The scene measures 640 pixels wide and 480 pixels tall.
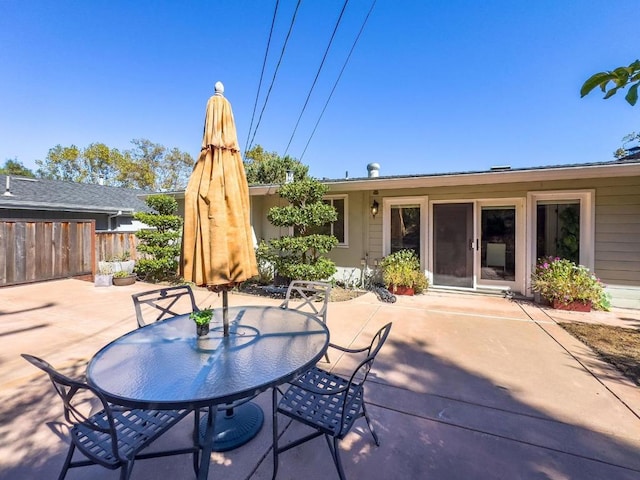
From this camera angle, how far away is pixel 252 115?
802cm

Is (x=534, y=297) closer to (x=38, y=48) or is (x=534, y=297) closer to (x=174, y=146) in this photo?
(x=38, y=48)

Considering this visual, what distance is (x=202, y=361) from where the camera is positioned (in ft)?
5.84

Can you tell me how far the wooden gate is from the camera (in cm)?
707

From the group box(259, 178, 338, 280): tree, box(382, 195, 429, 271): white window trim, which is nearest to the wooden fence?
box(259, 178, 338, 280): tree

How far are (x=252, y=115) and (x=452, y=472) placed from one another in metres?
8.41

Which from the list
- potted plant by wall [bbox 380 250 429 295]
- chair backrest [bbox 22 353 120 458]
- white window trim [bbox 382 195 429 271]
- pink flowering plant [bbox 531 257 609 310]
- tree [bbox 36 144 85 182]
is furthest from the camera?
tree [bbox 36 144 85 182]

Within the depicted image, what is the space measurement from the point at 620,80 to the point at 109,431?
2.74 metres

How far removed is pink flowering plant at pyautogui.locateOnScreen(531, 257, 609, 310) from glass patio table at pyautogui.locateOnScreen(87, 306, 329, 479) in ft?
17.5

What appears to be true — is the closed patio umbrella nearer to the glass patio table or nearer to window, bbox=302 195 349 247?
the glass patio table

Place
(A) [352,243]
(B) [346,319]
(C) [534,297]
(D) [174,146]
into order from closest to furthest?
(B) [346,319]
(C) [534,297]
(A) [352,243]
(D) [174,146]

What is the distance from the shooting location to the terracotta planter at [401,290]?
6629mm

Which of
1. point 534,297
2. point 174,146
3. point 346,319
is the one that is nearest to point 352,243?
point 346,319

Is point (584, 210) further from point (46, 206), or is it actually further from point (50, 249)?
point (46, 206)

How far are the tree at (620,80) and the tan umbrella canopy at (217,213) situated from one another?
6.44 feet
